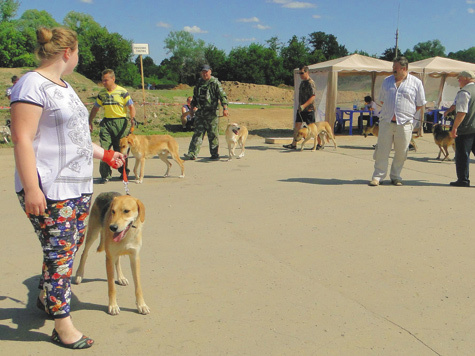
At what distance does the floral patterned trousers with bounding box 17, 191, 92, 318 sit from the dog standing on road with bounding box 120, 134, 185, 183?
18.1 ft

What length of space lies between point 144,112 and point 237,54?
39.6 metres

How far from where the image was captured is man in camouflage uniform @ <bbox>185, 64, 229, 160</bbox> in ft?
35.6

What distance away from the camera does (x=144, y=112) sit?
57.5 ft

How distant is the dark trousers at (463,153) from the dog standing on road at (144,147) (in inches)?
207

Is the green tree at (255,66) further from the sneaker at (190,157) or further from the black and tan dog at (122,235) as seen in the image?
the black and tan dog at (122,235)

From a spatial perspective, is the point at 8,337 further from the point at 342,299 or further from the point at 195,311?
the point at 342,299

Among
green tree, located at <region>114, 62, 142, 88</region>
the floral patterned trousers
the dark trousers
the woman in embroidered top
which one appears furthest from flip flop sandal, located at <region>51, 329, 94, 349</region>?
green tree, located at <region>114, 62, 142, 88</region>

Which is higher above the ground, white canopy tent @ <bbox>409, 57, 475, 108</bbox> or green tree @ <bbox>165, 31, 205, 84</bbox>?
green tree @ <bbox>165, 31, 205, 84</bbox>

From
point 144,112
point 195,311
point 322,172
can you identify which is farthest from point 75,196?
point 144,112

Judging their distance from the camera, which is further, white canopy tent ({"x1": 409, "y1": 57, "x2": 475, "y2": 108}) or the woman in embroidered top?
white canopy tent ({"x1": 409, "y1": 57, "x2": 475, "y2": 108})

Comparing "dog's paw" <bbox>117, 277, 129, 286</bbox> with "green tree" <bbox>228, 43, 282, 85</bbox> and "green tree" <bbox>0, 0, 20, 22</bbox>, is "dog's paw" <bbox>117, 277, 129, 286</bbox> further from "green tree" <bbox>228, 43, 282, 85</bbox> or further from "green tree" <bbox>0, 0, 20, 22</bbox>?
"green tree" <bbox>0, 0, 20, 22</bbox>

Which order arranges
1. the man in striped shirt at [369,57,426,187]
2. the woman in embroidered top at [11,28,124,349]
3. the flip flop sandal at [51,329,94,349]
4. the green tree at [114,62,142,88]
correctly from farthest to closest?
the green tree at [114,62,142,88] < the man in striped shirt at [369,57,426,187] < the flip flop sandal at [51,329,94,349] < the woman in embroidered top at [11,28,124,349]

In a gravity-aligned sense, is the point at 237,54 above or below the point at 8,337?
above

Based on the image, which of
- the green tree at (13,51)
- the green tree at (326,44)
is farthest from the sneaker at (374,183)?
the green tree at (326,44)
